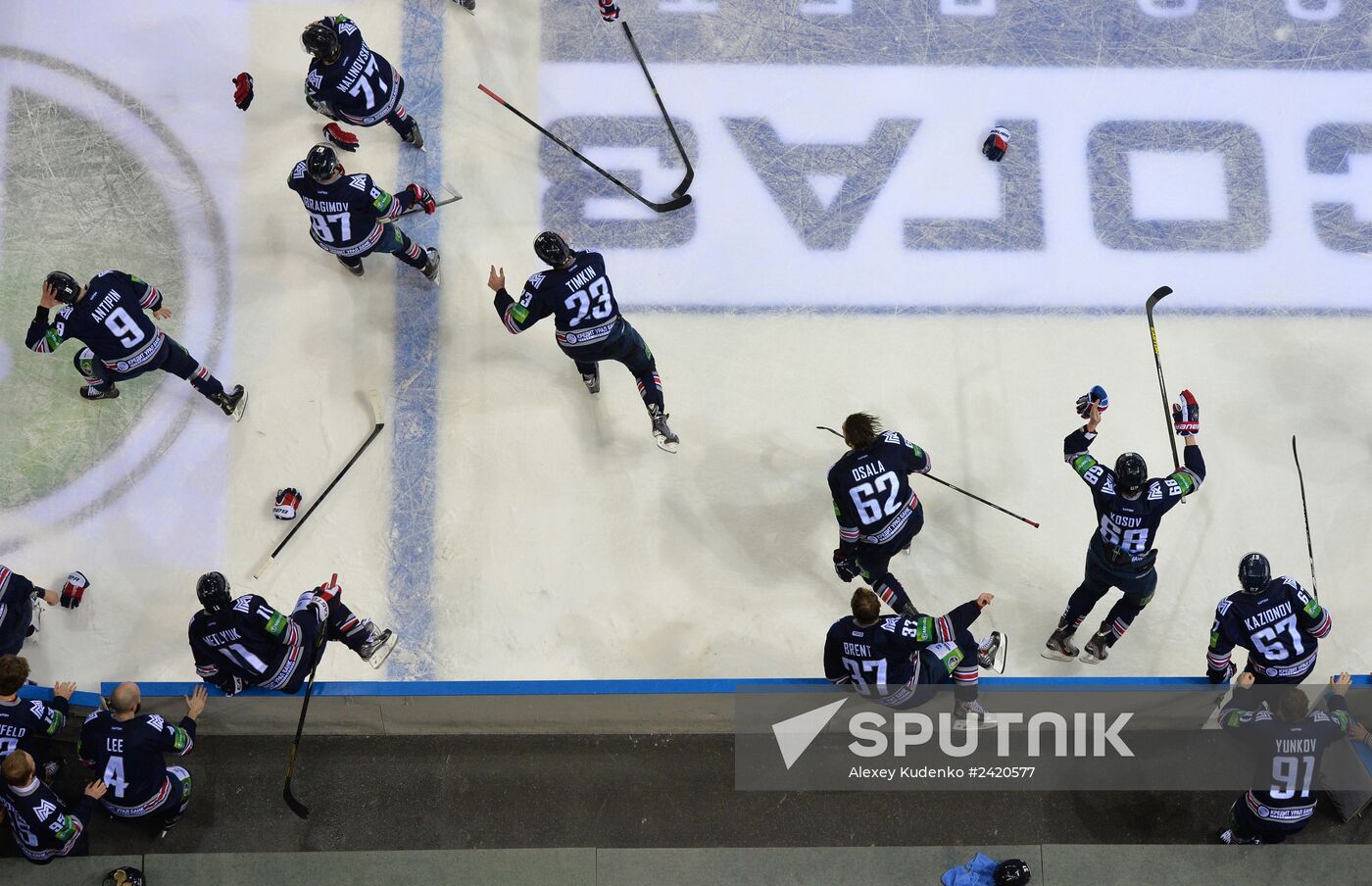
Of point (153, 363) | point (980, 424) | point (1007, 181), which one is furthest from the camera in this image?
point (1007, 181)

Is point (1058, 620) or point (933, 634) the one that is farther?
point (1058, 620)

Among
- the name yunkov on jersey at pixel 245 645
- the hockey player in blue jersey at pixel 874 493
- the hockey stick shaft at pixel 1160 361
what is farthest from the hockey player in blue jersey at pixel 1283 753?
the name yunkov on jersey at pixel 245 645

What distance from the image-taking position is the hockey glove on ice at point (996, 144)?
22.8ft

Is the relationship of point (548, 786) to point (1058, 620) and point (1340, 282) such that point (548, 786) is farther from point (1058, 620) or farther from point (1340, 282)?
point (1340, 282)

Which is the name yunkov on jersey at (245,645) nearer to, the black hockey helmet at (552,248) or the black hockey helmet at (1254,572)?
the black hockey helmet at (552,248)

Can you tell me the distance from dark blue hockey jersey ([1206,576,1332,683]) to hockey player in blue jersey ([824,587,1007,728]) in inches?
43.3

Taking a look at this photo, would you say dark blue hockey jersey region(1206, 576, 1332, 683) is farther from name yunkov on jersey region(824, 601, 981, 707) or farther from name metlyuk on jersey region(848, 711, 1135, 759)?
name yunkov on jersey region(824, 601, 981, 707)

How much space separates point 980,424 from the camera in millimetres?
6477

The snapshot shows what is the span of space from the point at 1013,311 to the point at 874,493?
79.2 inches

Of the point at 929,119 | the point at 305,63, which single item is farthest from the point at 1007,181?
the point at 305,63

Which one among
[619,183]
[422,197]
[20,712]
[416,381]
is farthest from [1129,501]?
[20,712]

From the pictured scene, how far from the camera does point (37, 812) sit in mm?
5094

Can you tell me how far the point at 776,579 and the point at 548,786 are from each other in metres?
1.60

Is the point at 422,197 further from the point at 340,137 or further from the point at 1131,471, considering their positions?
the point at 1131,471
